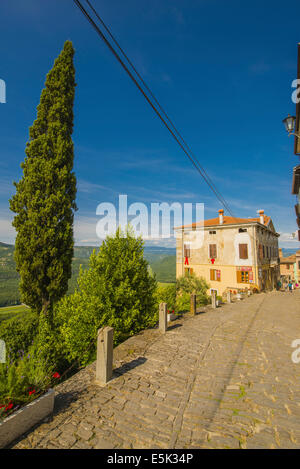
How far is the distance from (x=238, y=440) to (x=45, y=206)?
11798 mm

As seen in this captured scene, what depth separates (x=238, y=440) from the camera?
10.1 ft

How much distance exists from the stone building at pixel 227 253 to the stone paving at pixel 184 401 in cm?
2083

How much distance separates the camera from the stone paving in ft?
10.2

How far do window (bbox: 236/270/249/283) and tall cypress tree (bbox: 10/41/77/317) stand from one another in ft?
72.7

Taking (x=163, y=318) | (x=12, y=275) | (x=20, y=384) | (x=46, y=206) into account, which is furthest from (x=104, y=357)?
(x=12, y=275)

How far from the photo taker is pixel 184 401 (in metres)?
4.00

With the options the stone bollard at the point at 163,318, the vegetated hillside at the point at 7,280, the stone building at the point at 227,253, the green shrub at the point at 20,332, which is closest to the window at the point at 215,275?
the stone building at the point at 227,253

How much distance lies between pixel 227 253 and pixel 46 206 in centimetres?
Answer: 2344

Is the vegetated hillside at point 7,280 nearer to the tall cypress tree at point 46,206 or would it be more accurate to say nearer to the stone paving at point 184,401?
the tall cypress tree at point 46,206

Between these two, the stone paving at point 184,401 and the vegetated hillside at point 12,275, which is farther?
the vegetated hillside at point 12,275

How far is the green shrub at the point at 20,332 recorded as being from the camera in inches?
385

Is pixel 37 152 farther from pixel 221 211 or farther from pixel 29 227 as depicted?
pixel 221 211

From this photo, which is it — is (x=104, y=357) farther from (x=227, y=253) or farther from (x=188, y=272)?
(x=188, y=272)

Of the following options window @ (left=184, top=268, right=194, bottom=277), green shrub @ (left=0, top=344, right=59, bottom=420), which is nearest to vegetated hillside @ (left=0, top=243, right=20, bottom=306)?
window @ (left=184, top=268, right=194, bottom=277)
